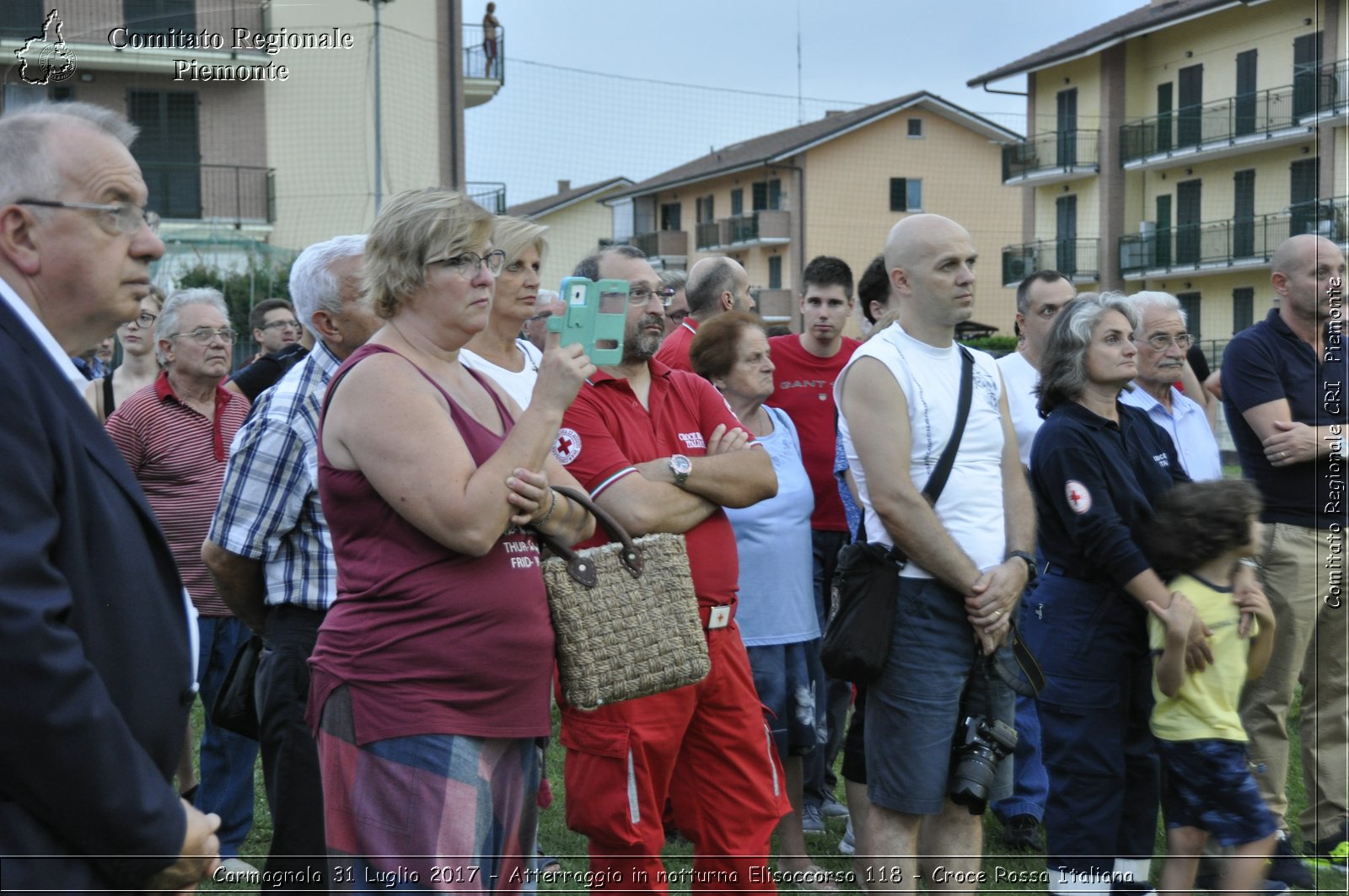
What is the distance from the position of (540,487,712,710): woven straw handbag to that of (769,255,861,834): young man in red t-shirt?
7.33 ft

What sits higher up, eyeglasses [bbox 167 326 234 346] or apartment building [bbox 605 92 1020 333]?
apartment building [bbox 605 92 1020 333]

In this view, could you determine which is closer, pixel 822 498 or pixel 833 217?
pixel 822 498

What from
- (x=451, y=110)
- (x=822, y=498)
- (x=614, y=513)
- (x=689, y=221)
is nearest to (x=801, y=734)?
(x=822, y=498)

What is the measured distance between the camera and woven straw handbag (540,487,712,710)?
2.76 metres

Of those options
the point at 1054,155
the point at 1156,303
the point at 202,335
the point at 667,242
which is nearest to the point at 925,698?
the point at 1156,303

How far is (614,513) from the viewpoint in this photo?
348 cm

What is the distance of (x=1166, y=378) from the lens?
17.1 feet

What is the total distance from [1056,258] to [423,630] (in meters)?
33.1

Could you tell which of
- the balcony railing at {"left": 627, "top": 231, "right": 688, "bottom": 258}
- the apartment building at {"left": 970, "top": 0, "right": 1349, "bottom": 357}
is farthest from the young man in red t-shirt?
the balcony railing at {"left": 627, "top": 231, "right": 688, "bottom": 258}

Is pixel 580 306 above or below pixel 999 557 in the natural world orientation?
above

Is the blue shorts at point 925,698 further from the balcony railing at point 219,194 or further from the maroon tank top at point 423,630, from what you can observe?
the balcony railing at point 219,194

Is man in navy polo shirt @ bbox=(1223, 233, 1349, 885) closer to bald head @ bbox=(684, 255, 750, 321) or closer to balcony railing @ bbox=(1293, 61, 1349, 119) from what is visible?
bald head @ bbox=(684, 255, 750, 321)

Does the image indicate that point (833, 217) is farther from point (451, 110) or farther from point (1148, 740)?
point (1148, 740)

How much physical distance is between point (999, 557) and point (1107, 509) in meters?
0.59
